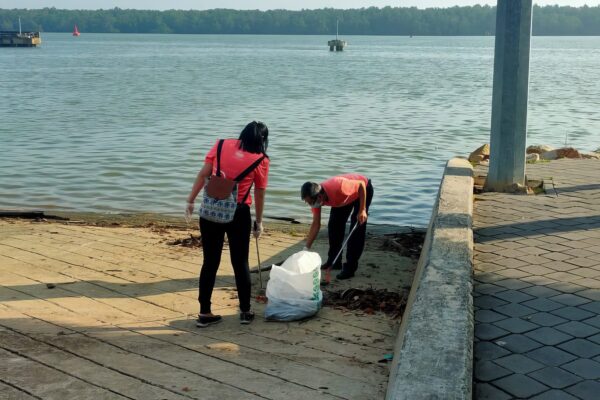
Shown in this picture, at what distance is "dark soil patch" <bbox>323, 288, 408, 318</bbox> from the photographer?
22.9ft

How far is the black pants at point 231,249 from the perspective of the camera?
627 centimetres

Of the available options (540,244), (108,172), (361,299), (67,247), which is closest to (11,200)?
(108,172)

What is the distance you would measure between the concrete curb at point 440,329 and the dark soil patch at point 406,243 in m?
2.75

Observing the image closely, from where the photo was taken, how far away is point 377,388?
16.6 feet

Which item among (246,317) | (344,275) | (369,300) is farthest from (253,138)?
(344,275)

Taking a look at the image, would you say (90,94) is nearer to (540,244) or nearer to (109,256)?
(109,256)

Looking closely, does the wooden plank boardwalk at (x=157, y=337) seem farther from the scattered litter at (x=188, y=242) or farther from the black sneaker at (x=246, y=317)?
the scattered litter at (x=188, y=242)

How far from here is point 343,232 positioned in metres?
8.08

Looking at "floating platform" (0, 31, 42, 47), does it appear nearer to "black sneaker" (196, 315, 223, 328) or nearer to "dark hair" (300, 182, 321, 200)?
"dark hair" (300, 182, 321, 200)

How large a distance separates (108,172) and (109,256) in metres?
8.37

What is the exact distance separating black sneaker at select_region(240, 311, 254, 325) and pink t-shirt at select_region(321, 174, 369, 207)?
Result: 1.35 metres

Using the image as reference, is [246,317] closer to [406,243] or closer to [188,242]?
[188,242]

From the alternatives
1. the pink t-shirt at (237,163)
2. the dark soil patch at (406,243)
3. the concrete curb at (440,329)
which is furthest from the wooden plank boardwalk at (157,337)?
the pink t-shirt at (237,163)

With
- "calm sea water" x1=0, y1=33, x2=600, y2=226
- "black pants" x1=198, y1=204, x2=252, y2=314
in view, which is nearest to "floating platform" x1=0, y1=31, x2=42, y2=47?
"calm sea water" x1=0, y1=33, x2=600, y2=226
